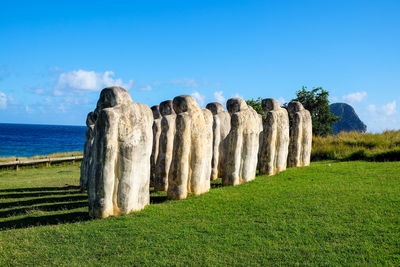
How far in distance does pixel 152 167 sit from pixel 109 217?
521 centimetres

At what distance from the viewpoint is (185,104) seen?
36.1 ft

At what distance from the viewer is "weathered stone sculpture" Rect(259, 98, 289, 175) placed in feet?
46.6

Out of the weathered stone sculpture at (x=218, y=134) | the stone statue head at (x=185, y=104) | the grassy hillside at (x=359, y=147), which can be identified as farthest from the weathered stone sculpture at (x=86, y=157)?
the grassy hillside at (x=359, y=147)

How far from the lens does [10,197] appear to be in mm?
12938

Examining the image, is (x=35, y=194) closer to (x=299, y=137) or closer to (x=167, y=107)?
(x=167, y=107)

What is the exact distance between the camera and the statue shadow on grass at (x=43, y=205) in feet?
30.1

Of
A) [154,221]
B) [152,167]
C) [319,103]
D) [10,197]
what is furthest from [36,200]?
[319,103]

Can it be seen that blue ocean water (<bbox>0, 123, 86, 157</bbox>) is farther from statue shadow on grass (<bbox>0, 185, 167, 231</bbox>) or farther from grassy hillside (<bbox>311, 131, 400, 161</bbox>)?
grassy hillside (<bbox>311, 131, 400, 161</bbox>)

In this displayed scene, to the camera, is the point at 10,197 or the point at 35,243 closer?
the point at 35,243

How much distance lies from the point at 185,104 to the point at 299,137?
7.49 meters

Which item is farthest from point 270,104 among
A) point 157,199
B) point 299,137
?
point 157,199

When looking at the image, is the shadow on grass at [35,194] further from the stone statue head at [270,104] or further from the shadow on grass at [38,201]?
the stone statue head at [270,104]

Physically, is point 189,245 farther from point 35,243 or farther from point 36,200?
point 36,200

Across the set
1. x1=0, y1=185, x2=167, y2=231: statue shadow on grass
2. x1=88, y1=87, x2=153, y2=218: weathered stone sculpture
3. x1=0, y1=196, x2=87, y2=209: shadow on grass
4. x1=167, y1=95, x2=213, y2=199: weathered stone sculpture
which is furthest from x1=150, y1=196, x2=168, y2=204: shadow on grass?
x1=0, y1=196, x2=87, y2=209: shadow on grass
